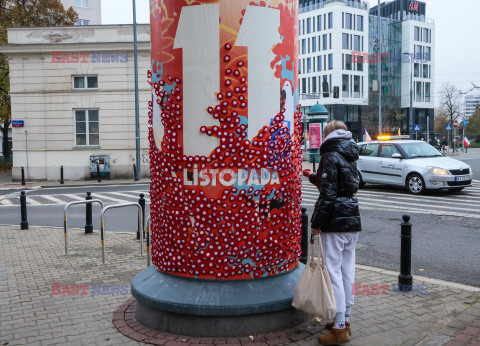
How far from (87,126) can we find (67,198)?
31.9 ft

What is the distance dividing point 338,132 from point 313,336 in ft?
6.40

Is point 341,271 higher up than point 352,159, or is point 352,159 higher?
point 352,159

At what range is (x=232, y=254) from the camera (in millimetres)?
4762

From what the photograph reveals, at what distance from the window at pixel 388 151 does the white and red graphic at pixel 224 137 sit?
1247 cm

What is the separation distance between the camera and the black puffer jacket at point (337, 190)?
14.5 feet

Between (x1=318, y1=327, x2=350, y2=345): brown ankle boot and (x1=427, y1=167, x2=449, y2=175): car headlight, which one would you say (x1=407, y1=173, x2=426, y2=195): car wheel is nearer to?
(x1=427, y1=167, x2=449, y2=175): car headlight

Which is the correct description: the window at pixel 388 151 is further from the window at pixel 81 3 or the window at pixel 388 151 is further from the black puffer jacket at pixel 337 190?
the window at pixel 81 3

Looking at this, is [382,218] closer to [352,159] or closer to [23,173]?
[352,159]

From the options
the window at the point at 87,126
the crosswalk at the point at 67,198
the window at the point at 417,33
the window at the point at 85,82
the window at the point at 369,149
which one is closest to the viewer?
the crosswalk at the point at 67,198

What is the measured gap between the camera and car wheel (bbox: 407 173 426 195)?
611 inches

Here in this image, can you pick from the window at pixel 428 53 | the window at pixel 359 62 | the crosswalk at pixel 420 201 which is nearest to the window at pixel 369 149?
the crosswalk at pixel 420 201

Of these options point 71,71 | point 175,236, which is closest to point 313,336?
point 175,236

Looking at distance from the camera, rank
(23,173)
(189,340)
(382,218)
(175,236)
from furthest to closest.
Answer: (23,173) < (382,218) < (175,236) < (189,340)

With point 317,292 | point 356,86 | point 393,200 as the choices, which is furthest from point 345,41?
point 317,292
